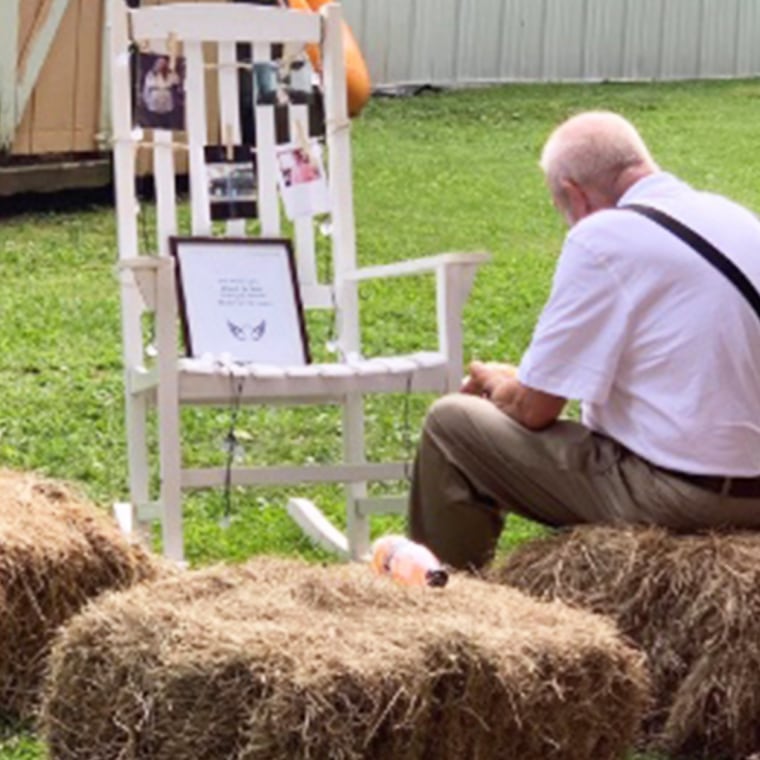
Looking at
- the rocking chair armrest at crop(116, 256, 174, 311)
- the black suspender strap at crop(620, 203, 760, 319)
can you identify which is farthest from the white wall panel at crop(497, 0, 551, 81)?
the black suspender strap at crop(620, 203, 760, 319)

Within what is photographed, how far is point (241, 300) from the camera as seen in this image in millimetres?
6375

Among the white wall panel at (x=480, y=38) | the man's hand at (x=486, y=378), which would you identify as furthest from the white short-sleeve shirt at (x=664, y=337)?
the white wall panel at (x=480, y=38)

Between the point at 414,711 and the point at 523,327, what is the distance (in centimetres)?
553

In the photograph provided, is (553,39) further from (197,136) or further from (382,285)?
(197,136)

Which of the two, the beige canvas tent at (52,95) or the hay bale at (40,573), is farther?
the beige canvas tent at (52,95)

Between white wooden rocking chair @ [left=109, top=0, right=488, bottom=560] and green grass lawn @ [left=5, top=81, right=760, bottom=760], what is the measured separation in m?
0.32

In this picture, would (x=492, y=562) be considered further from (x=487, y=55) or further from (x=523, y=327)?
(x=487, y=55)

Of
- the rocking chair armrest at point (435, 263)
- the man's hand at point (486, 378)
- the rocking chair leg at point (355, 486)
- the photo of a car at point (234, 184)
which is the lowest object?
the rocking chair leg at point (355, 486)

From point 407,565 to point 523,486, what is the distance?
697 mm

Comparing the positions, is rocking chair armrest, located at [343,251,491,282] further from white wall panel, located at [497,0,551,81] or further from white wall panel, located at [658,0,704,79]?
white wall panel, located at [658,0,704,79]

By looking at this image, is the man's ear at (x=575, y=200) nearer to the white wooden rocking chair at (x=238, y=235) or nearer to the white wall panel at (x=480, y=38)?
the white wooden rocking chair at (x=238, y=235)

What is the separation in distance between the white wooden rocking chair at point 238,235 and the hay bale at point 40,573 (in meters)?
0.73

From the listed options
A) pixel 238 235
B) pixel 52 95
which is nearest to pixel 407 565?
pixel 238 235

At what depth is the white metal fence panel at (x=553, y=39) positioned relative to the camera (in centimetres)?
1750
